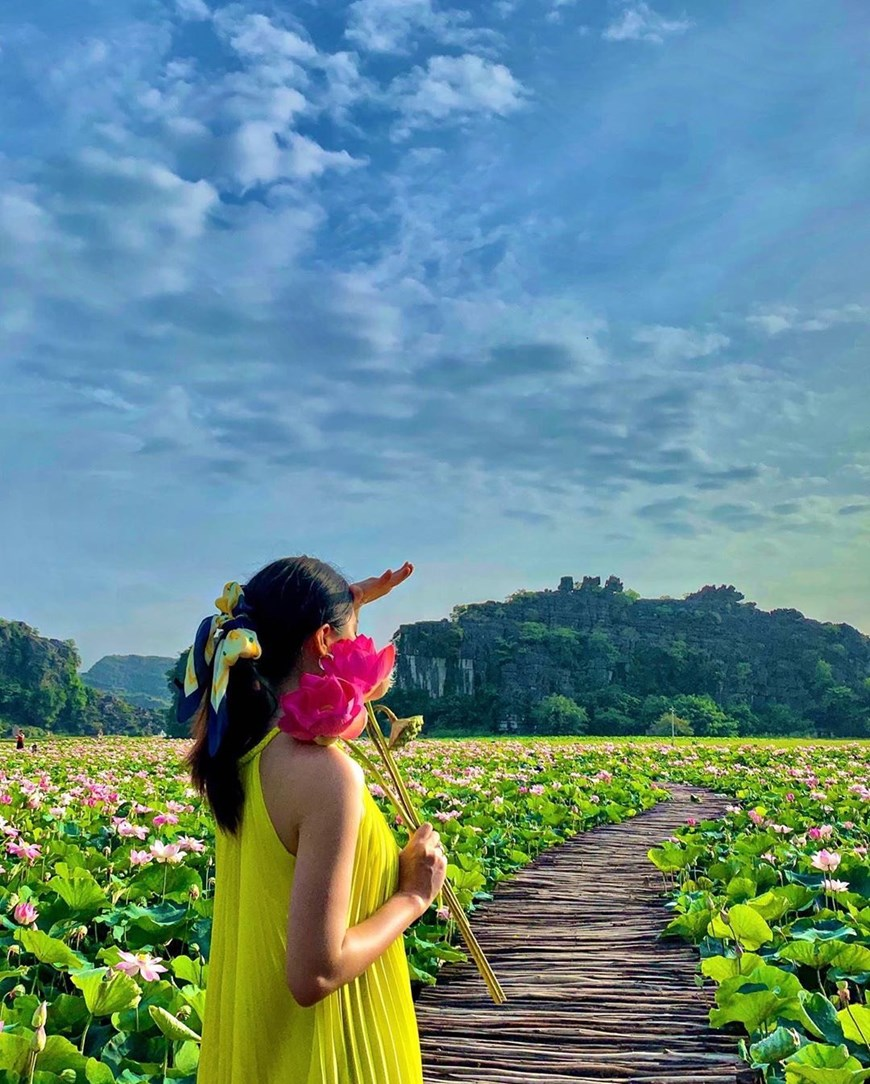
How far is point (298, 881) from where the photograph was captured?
146 cm

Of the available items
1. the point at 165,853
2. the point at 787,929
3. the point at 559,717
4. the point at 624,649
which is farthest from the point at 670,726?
the point at 165,853

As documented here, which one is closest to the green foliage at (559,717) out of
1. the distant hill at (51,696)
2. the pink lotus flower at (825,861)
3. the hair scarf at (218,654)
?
the distant hill at (51,696)

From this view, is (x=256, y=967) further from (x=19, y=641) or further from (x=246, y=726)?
(x=19, y=641)

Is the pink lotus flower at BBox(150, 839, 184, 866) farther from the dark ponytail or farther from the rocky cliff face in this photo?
the rocky cliff face

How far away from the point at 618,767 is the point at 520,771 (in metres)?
2.07

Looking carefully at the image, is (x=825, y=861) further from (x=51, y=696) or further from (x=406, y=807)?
(x=51, y=696)

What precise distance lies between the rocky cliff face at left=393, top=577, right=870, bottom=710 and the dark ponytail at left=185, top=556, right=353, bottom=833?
69003mm

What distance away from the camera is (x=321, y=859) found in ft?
4.73

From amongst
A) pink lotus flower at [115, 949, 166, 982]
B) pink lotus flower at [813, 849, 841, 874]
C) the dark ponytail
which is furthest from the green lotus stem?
pink lotus flower at [813, 849, 841, 874]

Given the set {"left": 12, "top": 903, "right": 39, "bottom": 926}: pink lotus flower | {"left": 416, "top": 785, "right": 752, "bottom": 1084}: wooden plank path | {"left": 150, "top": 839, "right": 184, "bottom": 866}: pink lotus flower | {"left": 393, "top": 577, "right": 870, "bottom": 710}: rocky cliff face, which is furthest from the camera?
{"left": 393, "top": 577, "right": 870, "bottom": 710}: rocky cliff face

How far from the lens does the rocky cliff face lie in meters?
75.1

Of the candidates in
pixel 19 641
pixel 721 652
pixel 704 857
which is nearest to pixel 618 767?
pixel 704 857

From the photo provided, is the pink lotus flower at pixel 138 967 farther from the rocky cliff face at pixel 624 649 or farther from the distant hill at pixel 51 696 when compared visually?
the distant hill at pixel 51 696

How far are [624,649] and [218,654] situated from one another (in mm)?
82100
